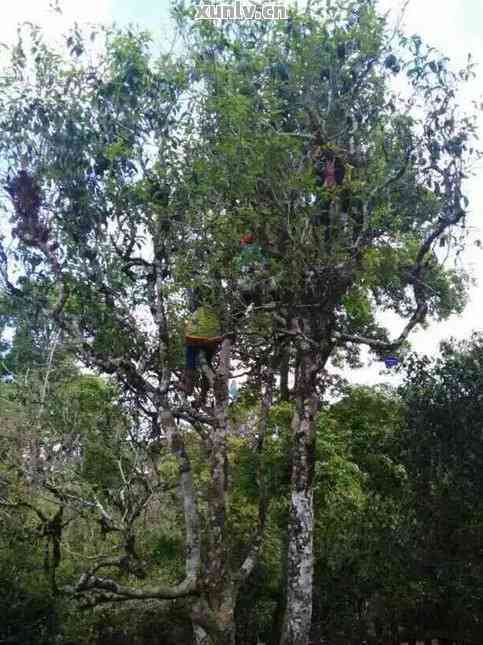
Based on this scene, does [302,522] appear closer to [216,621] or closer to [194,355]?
[216,621]

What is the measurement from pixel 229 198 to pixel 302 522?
3.80 meters

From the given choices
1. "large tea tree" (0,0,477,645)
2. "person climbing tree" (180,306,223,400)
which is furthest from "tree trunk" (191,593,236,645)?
"person climbing tree" (180,306,223,400)

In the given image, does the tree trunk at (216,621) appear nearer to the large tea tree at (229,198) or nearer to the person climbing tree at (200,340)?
the large tea tree at (229,198)

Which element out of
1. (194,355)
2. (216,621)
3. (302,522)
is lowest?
(216,621)

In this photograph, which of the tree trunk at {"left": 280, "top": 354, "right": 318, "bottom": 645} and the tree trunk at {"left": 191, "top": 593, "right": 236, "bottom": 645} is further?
the tree trunk at {"left": 280, "top": 354, "right": 318, "bottom": 645}

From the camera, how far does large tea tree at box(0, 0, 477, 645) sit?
7.59 meters

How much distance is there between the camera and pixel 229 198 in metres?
7.98

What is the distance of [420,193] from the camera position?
8.41m

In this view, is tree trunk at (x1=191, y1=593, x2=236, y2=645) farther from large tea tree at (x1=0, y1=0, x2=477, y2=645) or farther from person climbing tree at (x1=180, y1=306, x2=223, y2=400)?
person climbing tree at (x1=180, y1=306, x2=223, y2=400)

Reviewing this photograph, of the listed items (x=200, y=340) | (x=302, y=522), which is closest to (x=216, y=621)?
(x=302, y=522)

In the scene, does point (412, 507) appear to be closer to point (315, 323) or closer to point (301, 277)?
point (315, 323)

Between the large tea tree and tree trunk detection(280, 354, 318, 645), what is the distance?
0.06ft

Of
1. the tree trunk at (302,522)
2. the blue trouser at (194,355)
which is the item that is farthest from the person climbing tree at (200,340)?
the tree trunk at (302,522)

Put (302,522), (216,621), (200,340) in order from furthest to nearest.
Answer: (200,340), (302,522), (216,621)
